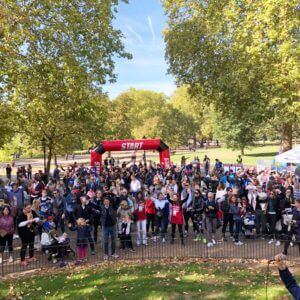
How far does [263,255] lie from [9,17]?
11745 mm

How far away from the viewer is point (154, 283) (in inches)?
337

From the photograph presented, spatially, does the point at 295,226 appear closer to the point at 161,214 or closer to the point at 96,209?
the point at 161,214

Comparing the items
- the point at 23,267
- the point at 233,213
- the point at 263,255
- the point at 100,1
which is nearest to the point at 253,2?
the point at 100,1

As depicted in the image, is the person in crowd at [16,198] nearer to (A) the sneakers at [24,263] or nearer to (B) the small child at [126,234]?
(A) the sneakers at [24,263]

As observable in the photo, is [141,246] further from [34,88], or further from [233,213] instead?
[34,88]

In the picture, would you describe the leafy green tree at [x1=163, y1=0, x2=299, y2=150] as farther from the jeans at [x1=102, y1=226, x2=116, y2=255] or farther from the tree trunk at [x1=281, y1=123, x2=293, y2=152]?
the jeans at [x1=102, y1=226, x2=116, y2=255]

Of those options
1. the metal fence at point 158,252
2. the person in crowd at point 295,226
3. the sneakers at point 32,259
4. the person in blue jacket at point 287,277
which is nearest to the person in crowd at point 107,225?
the metal fence at point 158,252

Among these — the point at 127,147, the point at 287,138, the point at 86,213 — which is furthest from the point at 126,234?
the point at 287,138

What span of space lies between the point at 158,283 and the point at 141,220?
3.50 metres

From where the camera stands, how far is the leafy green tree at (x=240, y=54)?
1961 cm

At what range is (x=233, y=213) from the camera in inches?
461

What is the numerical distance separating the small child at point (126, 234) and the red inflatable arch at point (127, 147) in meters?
11.9

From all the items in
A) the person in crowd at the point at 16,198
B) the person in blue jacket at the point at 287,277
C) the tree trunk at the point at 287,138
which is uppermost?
the tree trunk at the point at 287,138

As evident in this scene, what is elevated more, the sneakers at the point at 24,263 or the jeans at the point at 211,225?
the jeans at the point at 211,225
